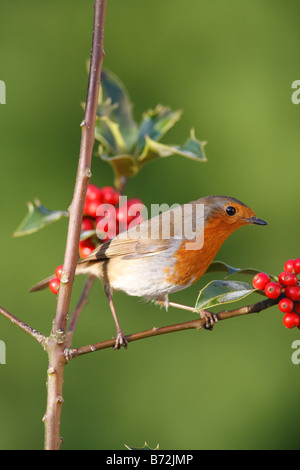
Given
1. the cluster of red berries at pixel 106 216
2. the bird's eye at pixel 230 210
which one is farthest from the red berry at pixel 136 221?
the bird's eye at pixel 230 210

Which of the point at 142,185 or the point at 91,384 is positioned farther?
the point at 142,185

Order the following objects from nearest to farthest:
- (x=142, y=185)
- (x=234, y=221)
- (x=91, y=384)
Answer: (x=234, y=221)
(x=91, y=384)
(x=142, y=185)

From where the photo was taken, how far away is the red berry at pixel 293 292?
142 cm

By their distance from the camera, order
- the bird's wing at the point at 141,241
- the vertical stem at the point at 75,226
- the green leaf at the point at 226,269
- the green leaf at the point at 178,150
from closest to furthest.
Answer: the vertical stem at the point at 75,226 < the green leaf at the point at 226,269 < the green leaf at the point at 178,150 < the bird's wing at the point at 141,241

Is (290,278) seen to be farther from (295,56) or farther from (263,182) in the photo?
(295,56)

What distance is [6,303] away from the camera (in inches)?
151

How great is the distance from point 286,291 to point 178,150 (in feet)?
2.03

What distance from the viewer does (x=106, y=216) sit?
2.20 m

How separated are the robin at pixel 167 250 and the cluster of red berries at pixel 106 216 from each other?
0.05m

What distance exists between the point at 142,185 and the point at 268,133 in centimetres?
97

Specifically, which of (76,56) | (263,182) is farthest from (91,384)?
(76,56)

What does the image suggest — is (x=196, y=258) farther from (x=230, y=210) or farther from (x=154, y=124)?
(x=154, y=124)

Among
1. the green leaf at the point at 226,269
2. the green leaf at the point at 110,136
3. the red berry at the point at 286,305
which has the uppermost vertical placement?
the green leaf at the point at 110,136

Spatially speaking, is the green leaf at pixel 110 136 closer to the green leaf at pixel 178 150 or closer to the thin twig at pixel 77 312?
the green leaf at pixel 178 150
